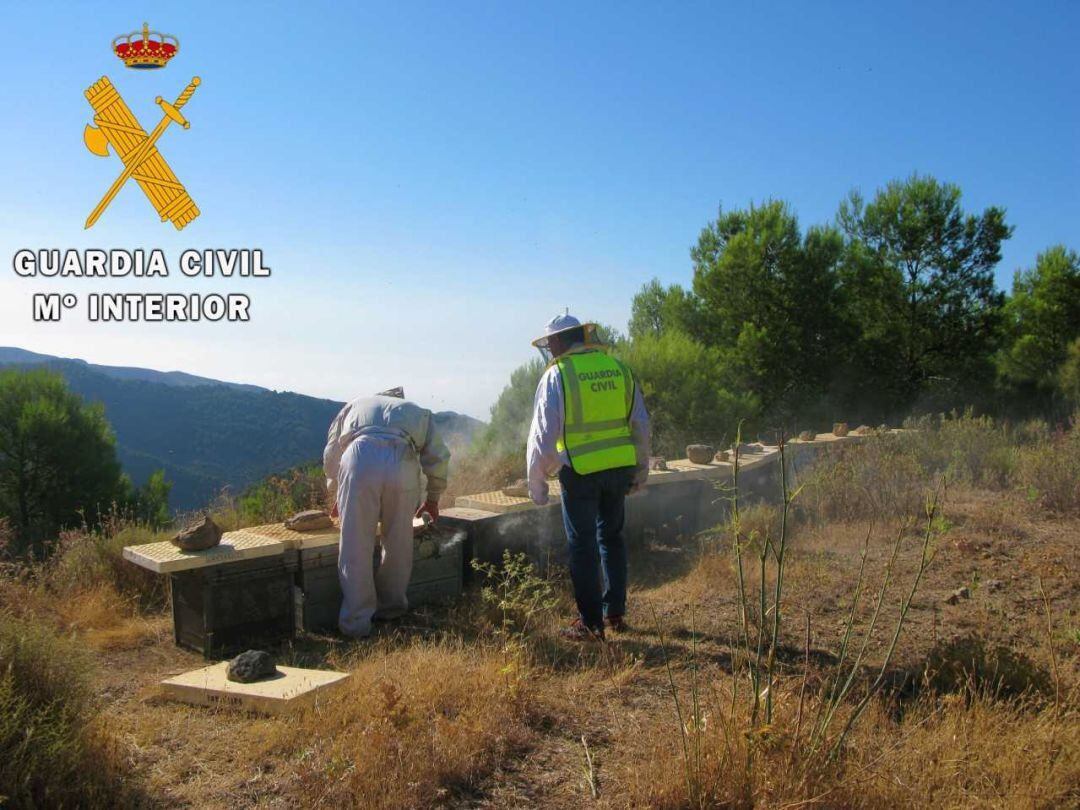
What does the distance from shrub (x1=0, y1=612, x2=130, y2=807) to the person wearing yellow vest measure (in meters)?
2.57

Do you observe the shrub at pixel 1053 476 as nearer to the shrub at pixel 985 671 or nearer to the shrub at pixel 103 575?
the shrub at pixel 985 671

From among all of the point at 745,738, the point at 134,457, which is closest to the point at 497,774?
the point at 745,738

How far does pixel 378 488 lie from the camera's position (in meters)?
5.16

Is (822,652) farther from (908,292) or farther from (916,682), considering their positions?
(908,292)

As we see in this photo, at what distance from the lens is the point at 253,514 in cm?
774

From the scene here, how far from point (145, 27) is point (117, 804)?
696 cm

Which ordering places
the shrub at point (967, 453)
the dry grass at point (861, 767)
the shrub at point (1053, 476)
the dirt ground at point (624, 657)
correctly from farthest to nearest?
1. the shrub at point (967, 453)
2. the shrub at point (1053, 476)
3. the dirt ground at point (624, 657)
4. the dry grass at point (861, 767)

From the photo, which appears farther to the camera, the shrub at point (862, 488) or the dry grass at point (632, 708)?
the shrub at point (862, 488)

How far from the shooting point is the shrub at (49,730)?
107 inches

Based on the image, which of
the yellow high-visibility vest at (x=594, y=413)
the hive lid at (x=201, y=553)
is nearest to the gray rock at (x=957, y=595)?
the yellow high-visibility vest at (x=594, y=413)

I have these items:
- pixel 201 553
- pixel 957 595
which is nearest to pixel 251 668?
pixel 201 553

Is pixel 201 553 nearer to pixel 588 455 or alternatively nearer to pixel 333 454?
pixel 333 454

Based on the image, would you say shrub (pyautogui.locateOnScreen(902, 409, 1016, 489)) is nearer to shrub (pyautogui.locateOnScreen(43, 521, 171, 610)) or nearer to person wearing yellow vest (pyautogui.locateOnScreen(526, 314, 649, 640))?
person wearing yellow vest (pyautogui.locateOnScreen(526, 314, 649, 640))

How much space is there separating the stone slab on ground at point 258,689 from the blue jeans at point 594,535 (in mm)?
1503
